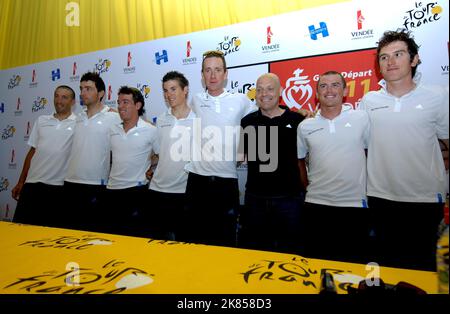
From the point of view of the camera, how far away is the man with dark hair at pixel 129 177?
2969 mm

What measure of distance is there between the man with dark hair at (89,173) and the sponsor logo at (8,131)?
210cm

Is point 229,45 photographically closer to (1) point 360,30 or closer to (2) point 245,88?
(2) point 245,88

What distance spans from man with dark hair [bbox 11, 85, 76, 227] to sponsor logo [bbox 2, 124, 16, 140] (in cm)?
144

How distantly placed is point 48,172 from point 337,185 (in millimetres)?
2940

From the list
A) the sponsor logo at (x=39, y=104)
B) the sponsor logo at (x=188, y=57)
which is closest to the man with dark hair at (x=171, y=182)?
the sponsor logo at (x=188, y=57)

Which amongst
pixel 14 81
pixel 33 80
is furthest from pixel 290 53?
pixel 14 81

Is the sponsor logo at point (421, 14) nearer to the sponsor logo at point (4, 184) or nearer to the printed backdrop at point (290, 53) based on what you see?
the printed backdrop at point (290, 53)

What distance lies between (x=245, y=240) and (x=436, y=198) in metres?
1.28

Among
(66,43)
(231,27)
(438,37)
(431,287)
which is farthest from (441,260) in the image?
(66,43)

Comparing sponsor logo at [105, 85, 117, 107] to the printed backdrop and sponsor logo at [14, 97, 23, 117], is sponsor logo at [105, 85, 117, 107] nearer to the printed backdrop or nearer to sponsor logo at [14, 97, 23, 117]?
the printed backdrop

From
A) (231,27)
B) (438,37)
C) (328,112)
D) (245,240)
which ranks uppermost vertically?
(231,27)

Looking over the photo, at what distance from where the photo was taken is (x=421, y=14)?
8.06 ft

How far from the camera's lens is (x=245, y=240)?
8.23ft
